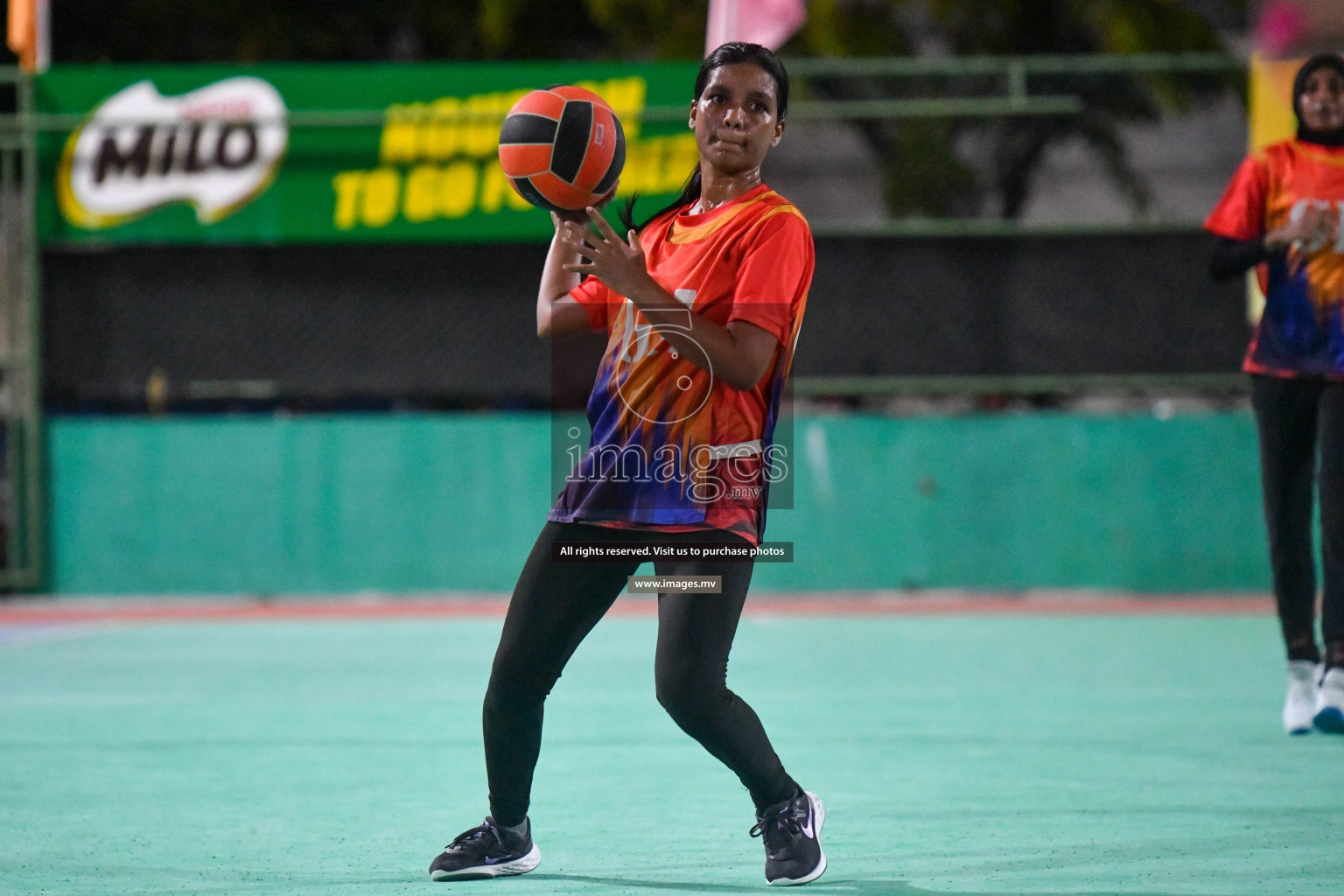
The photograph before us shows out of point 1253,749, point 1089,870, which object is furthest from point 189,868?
point 1253,749

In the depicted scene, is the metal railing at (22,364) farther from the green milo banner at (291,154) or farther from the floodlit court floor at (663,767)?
the floodlit court floor at (663,767)

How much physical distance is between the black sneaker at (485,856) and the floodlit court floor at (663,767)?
0.06 metres

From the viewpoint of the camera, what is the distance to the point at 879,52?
1848 cm

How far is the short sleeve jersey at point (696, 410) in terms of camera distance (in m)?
4.25

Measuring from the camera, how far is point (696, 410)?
4301mm

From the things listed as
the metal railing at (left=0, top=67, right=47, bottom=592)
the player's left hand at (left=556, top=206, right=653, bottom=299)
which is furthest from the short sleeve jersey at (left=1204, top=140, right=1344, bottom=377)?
the metal railing at (left=0, top=67, right=47, bottom=592)

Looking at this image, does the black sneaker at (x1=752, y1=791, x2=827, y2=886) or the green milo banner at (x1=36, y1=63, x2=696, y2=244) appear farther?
the green milo banner at (x1=36, y1=63, x2=696, y2=244)

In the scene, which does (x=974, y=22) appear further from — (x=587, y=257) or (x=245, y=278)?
(x=587, y=257)

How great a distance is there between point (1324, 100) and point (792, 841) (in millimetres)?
4045

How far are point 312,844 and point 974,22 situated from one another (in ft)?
52.0

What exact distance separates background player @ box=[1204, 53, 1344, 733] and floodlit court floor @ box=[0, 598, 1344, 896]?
43 centimetres

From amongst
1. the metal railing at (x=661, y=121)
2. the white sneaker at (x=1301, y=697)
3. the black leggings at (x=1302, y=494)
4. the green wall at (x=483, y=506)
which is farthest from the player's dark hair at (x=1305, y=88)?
the green wall at (x=483, y=506)

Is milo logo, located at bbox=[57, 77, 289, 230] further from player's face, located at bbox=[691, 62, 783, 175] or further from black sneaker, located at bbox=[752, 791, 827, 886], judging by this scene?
→ black sneaker, located at bbox=[752, 791, 827, 886]

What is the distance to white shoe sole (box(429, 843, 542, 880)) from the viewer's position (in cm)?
444
